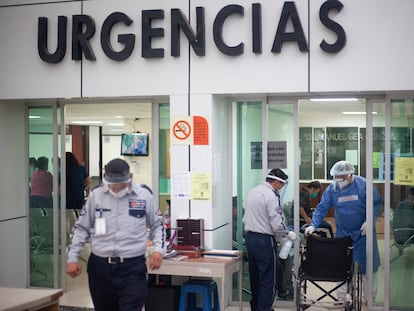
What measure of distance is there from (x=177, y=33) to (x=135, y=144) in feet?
18.6

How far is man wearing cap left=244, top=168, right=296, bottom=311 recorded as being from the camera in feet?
19.7

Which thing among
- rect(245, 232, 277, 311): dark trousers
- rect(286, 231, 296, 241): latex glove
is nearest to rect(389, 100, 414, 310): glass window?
rect(286, 231, 296, 241): latex glove

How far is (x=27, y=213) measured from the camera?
7547 mm

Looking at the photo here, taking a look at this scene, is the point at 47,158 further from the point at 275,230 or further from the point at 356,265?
the point at 356,265

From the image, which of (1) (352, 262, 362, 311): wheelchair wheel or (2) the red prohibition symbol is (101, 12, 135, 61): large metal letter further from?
(1) (352, 262, 362, 311): wheelchair wheel

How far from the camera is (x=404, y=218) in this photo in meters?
6.52

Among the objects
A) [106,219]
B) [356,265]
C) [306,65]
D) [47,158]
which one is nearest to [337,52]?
[306,65]

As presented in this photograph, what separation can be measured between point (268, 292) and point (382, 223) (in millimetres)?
1468

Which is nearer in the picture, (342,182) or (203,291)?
(203,291)

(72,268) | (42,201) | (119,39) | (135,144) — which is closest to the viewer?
(72,268)

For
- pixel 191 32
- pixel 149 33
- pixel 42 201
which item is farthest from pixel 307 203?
pixel 42 201

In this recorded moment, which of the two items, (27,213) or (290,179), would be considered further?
(27,213)

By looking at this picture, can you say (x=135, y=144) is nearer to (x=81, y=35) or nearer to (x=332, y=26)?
(x=81, y=35)

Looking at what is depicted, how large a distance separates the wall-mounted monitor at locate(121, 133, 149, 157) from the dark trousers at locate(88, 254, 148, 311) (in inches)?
271
